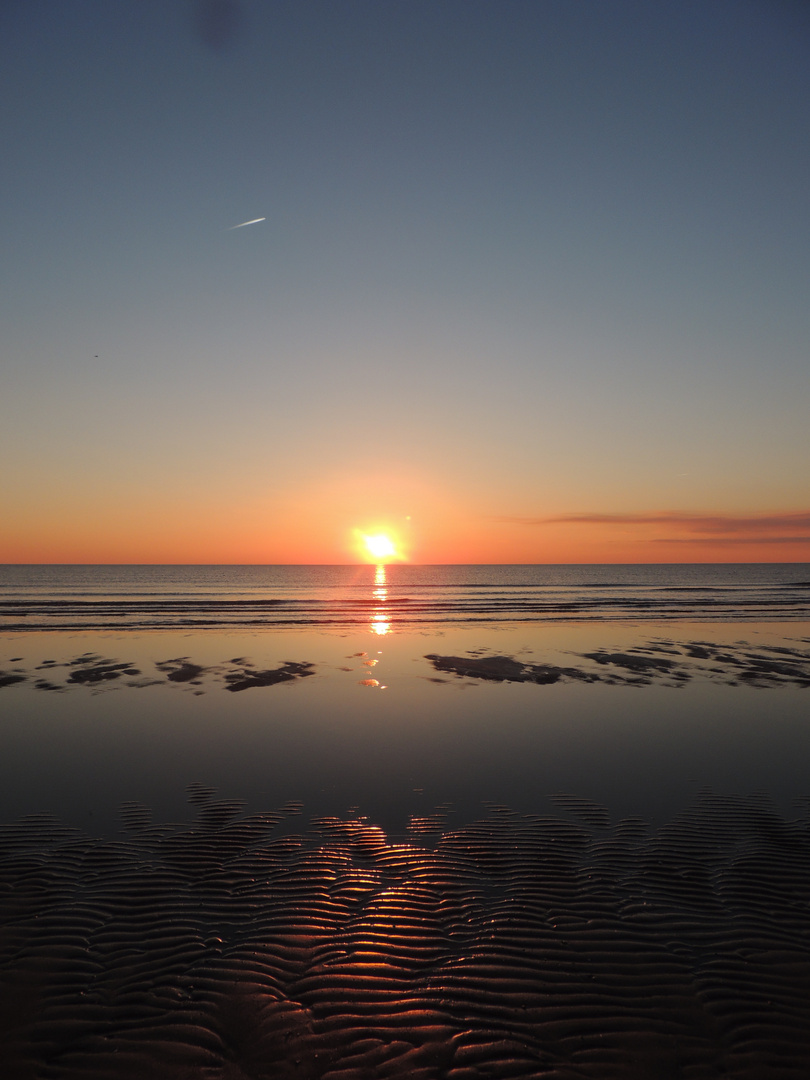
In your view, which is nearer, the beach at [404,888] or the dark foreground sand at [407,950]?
the dark foreground sand at [407,950]

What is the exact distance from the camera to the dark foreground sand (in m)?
4.40

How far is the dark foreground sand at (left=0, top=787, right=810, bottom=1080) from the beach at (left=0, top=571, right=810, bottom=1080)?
26mm

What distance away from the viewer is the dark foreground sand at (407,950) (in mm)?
4398

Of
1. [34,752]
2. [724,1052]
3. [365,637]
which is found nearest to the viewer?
[724,1052]

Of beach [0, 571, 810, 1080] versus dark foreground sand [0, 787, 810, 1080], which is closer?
dark foreground sand [0, 787, 810, 1080]

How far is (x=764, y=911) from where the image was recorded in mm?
6301

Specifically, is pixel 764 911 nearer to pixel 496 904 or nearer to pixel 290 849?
pixel 496 904

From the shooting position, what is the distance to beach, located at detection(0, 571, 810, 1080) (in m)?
4.52

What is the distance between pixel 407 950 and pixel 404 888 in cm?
111

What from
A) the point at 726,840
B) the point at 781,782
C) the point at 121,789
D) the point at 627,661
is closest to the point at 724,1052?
the point at 726,840

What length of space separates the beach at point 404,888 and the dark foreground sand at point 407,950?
3cm

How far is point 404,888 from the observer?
6680mm

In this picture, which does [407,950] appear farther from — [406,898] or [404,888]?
[404,888]

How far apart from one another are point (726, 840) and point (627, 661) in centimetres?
1478
